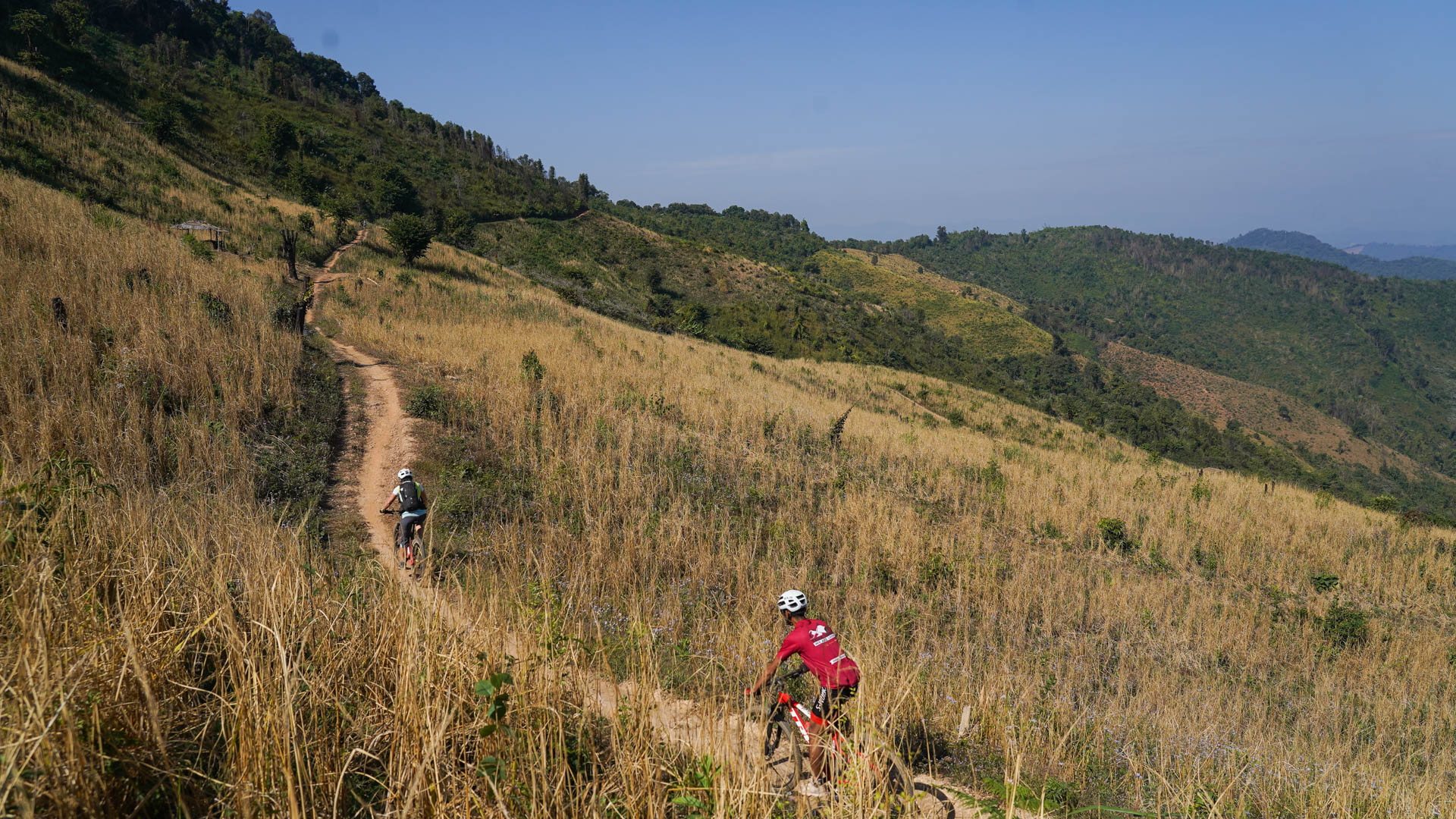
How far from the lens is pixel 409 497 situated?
21.2 ft

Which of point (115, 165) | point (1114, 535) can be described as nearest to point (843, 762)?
point (1114, 535)

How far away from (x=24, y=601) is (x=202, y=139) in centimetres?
4991

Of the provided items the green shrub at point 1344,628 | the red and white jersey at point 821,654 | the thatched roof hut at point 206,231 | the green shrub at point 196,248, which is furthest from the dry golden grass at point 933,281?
the red and white jersey at point 821,654

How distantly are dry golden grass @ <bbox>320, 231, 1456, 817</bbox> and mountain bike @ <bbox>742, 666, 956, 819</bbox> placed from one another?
19 cm

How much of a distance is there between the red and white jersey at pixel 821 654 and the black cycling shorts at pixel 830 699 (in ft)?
0.12

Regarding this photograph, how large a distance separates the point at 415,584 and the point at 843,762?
7.00 ft

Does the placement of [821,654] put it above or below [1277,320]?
below

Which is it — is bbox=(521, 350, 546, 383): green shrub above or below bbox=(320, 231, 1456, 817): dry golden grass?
above

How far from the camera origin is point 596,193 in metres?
107

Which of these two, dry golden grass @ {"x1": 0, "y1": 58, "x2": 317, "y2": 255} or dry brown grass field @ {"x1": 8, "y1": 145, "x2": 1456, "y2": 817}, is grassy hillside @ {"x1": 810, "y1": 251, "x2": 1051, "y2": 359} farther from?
dry brown grass field @ {"x1": 8, "y1": 145, "x2": 1456, "y2": 817}

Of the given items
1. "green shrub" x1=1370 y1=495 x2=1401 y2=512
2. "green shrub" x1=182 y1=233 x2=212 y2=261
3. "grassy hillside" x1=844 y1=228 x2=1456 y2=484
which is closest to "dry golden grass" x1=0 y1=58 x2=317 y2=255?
"green shrub" x1=182 y1=233 x2=212 y2=261

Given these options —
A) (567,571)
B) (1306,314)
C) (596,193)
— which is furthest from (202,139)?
(1306,314)

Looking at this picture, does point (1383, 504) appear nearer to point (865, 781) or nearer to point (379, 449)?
point (865, 781)

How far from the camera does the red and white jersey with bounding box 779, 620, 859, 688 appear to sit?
3.65 metres
